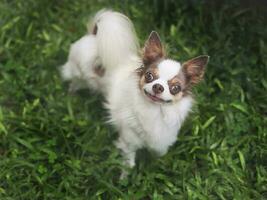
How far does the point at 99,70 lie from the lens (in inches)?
135

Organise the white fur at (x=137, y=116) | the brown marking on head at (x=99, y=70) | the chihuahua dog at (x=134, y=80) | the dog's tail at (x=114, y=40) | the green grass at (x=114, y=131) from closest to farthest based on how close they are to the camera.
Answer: the chihuahua dog at (x=134, y=80), the white fur at (x=137, y=116), the dog's tail at (x=114, y=40), the green grass at (x=114, y=131), the brown marking on head at (x=99, y=70)

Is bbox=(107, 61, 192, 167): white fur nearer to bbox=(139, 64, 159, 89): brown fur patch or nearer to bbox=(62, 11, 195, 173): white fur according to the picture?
bbox=(62, 11, 195, 173): white fur

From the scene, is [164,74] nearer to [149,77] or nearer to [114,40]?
[149,77]

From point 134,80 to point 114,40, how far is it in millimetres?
350

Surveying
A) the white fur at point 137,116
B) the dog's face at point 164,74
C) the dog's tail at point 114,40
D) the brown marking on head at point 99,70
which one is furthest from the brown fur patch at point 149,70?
the brown marking on head at point 99,70

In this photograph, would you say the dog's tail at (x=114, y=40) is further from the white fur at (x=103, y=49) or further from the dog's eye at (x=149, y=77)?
the dog's eye at (x=149, y=77)

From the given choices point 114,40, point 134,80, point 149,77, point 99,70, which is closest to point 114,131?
point 99,70

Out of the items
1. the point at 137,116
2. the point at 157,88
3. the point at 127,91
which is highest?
the point at 157,88

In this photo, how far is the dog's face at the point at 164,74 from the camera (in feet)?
8.52

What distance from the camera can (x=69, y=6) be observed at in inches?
178

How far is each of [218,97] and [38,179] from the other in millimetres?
1687

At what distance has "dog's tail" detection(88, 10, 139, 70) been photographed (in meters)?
3.05

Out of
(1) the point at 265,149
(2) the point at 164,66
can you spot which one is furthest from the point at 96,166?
(1) the point at 265,149

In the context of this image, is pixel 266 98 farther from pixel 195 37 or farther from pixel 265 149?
pixel 195 37
